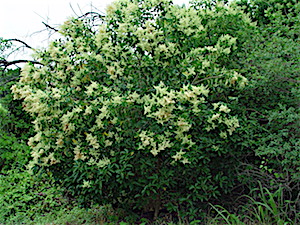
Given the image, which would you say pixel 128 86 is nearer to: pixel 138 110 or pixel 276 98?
pixel 138 110

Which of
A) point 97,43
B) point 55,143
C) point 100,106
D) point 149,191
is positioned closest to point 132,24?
point 97,43

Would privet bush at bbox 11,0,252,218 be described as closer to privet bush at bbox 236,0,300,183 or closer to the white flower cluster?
the white flower cluster

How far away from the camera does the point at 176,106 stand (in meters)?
4.16

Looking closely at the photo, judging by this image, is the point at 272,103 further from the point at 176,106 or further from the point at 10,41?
the point at 10,41

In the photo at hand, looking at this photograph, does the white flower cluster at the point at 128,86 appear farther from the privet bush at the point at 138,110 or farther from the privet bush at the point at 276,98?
the privet bush at the point at 276,98

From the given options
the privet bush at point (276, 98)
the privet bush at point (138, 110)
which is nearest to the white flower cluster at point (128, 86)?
the privet bush at point (138, 110)

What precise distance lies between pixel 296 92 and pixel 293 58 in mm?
513

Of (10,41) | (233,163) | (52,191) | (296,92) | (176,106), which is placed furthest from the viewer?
(10,41)

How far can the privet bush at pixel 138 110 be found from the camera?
4137 mm

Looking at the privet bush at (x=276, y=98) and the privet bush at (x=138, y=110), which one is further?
the privet bush at (x=276, y=98)

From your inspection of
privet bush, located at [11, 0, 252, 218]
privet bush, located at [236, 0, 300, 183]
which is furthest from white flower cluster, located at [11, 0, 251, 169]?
privet bush, located at [236, 0, 300, 183]

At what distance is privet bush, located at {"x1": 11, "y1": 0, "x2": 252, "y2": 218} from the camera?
13.6 ft

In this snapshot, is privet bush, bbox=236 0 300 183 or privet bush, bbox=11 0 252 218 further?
privet bush, bbox=236 0 300 183

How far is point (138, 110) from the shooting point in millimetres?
4281
